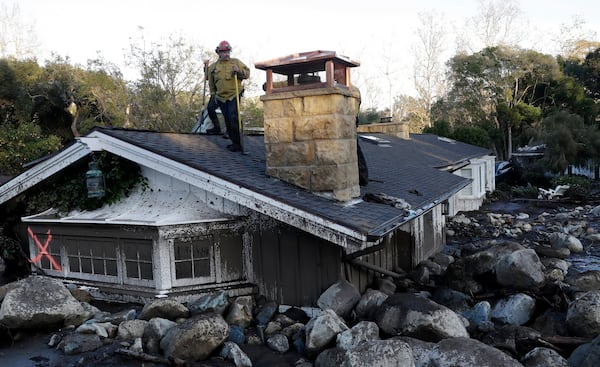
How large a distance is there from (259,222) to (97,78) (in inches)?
1049

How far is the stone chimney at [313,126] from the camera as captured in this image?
7059 mm

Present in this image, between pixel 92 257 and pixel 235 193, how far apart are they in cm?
283

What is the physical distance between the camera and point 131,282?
7457 millimetres

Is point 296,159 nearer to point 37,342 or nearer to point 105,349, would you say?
point 105,349

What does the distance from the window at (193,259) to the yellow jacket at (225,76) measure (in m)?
2.66

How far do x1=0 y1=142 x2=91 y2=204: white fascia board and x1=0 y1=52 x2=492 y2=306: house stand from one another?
0.07 ft

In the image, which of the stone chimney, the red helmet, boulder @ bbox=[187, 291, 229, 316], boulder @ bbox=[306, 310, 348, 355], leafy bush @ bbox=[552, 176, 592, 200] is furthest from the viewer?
leafy bush @ bbox=[552, 176, 592, 200]

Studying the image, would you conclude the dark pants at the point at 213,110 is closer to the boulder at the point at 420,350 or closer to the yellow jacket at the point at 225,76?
the yellow jacket at the point at 225,76

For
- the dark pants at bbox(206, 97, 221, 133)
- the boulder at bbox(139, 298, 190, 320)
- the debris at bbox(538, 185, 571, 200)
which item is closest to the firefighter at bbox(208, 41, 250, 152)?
the dark pants at bbox(206, 97, 221, 133)

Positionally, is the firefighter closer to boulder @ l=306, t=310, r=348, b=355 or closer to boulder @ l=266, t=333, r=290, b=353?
boulder @ l=266, t=333, r=290, b=353

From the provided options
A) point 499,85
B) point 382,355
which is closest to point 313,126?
point 382,355

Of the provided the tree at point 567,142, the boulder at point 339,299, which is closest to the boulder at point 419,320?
the boulder at point 339,299

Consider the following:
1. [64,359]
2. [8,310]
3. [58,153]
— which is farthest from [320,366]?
[58,153]

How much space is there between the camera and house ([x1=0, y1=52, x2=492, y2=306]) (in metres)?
6.72
